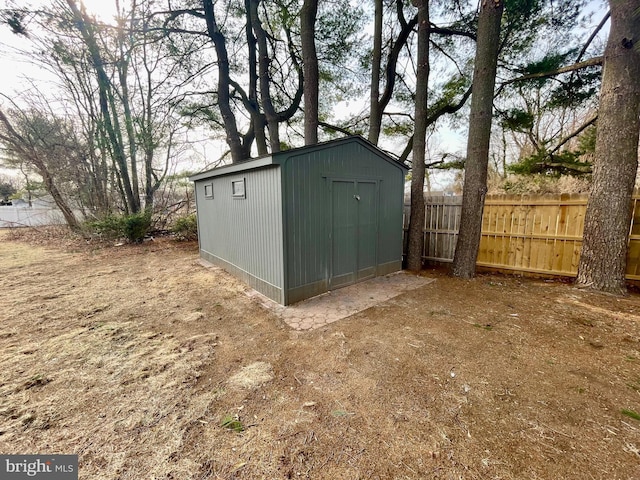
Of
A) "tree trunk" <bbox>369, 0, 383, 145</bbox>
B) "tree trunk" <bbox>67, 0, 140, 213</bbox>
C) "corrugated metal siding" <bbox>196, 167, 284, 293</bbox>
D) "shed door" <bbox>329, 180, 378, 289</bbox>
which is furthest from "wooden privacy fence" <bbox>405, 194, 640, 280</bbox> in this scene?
"tree trunk" <bbox>67, 0, 140, 213</bbox>

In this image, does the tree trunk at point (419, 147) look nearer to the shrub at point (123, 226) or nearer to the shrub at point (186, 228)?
the shrub at point (186, 228)

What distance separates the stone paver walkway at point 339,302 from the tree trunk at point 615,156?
Result: 2.40m

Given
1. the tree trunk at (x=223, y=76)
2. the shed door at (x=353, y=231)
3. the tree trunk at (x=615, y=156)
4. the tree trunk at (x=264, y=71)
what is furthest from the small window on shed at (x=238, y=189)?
the tree trunk at (x=615, y=156)

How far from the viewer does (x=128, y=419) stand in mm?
1736

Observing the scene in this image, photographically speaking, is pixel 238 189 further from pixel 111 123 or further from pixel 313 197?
pixel 111 123

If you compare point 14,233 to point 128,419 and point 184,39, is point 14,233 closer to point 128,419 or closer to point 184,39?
point 184,39

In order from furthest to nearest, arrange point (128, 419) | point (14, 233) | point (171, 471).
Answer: point (14, 233), point (128, 419), point (171, 471)

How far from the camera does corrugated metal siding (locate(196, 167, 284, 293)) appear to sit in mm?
3598

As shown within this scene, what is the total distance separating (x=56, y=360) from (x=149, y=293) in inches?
73.0

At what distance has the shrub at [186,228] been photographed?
929 centimetres

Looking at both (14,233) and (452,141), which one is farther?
(14,233)

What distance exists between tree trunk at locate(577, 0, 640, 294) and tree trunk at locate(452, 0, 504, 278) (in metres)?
1.38

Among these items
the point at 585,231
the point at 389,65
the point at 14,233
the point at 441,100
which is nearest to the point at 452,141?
the point at 441,100

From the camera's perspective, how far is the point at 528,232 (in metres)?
4.77
